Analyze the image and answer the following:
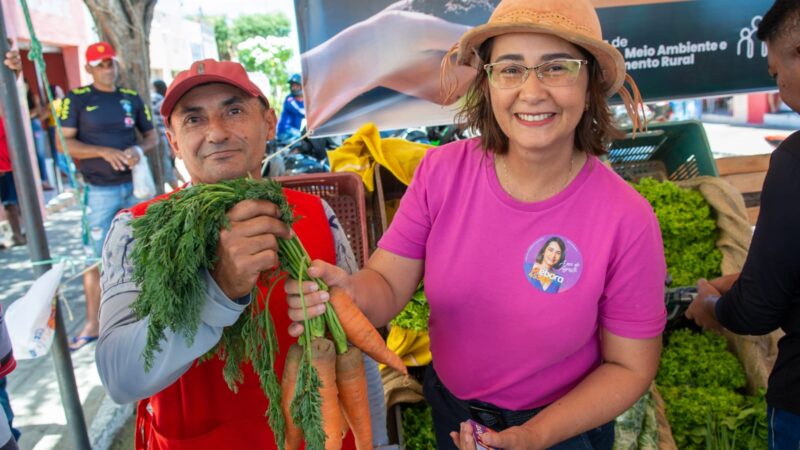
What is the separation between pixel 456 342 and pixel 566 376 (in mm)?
334

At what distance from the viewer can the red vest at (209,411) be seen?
1761 millimetres

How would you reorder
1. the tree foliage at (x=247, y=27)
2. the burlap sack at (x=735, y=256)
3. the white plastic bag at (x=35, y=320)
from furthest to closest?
the tree foliage at (x=247, y=27) → the burlap sack at (x=735, y=256) → the white plastic bag at (x=35, y=320)

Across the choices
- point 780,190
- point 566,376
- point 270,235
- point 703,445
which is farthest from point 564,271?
point 703,445

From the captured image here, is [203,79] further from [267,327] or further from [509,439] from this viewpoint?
[509,439]

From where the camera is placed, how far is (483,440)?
1.63 meters

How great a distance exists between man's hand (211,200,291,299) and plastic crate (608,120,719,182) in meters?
2.80

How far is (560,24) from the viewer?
157cm

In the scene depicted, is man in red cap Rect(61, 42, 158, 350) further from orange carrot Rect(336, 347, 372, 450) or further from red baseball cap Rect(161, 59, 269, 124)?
orange carrot Rect(336, 347, 372, 450)

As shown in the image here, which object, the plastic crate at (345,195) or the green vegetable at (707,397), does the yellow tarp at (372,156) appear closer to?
the plastic crate at (345,195)

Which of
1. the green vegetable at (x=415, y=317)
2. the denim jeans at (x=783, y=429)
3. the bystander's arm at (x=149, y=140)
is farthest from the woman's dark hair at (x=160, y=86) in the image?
the denim jeans at (x=783, y=429)

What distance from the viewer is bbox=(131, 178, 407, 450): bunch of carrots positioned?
1398 mm

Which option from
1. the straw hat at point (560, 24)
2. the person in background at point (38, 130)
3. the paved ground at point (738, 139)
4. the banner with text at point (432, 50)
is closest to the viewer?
the straw hat at point (560, 24)

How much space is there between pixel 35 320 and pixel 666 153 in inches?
144

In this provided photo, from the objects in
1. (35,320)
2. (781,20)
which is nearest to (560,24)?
(781,20)
